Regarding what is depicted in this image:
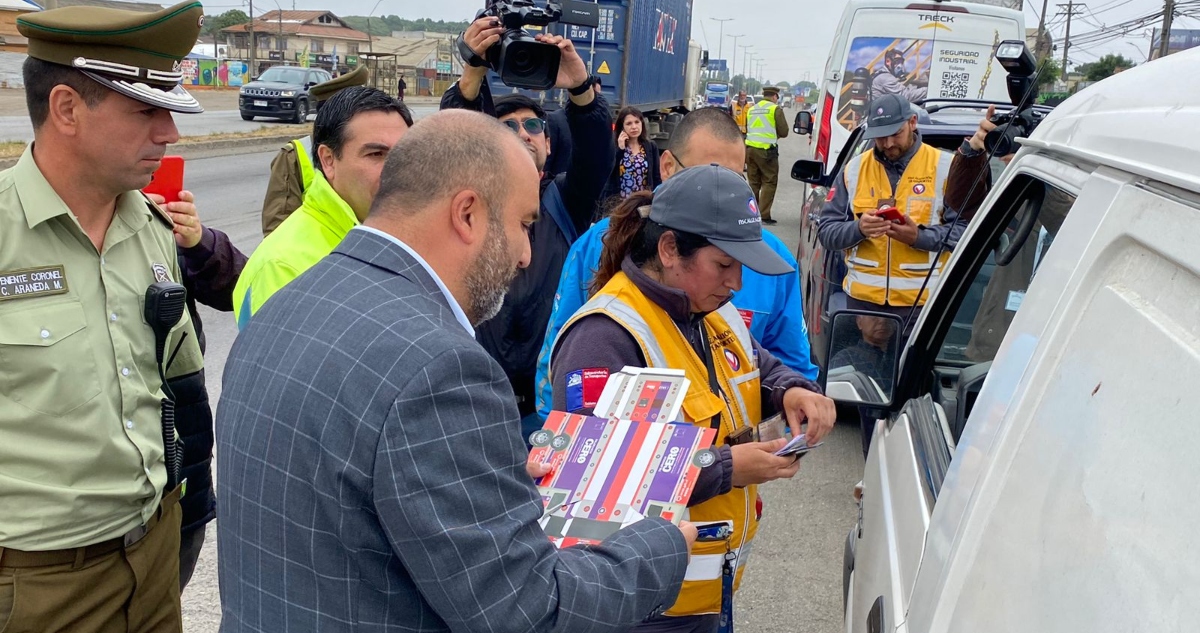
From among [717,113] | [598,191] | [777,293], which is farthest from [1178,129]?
[717,113]

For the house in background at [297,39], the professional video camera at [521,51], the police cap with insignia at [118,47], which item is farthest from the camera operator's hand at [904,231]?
the house in background at [297,39]

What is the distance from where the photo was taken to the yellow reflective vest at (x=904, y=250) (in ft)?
15.6

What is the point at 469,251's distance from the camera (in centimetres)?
145

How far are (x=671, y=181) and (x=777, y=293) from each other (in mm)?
767

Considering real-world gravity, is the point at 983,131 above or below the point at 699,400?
above

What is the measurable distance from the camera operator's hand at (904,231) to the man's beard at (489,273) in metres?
3.49

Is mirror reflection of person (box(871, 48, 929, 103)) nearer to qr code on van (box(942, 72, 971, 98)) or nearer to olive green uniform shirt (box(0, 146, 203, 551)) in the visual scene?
qr code on van (box(942, 72, 971, 98))

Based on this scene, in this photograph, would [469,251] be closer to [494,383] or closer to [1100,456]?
[494,383]

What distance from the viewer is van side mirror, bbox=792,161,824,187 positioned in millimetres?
6037

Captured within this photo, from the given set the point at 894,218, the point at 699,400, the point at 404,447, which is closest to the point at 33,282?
the point at 404,447

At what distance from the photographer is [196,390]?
2328mm

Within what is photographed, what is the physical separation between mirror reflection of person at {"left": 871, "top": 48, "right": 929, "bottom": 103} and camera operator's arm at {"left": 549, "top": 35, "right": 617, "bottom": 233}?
254 inches

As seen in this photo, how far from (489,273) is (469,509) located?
0.39 m

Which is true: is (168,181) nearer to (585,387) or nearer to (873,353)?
(585,387)
